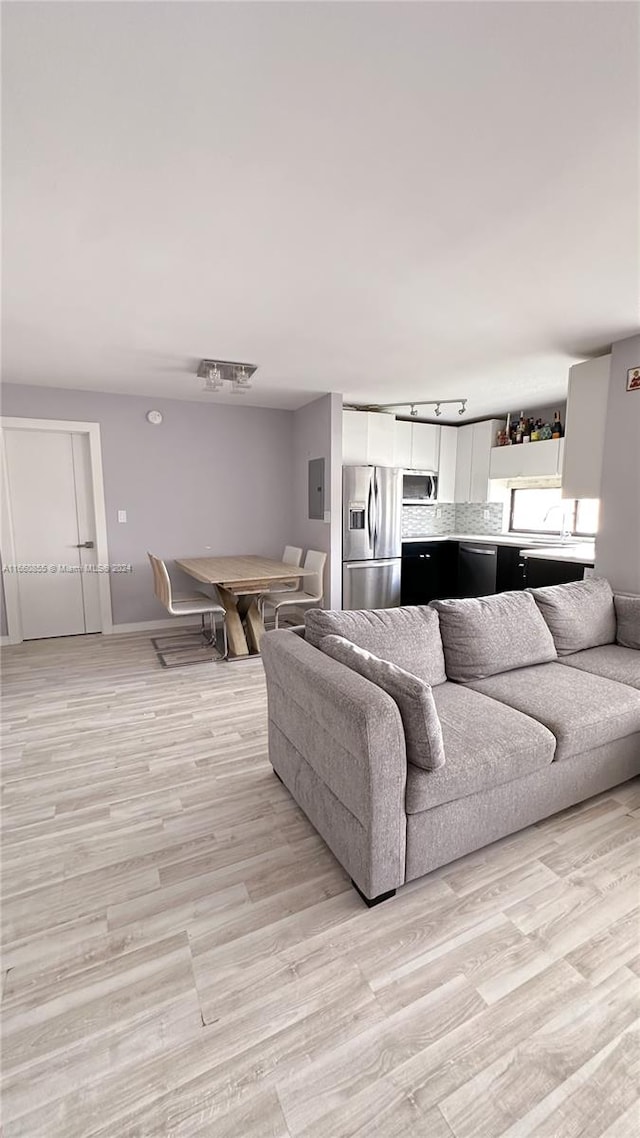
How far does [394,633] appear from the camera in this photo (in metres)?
2.17

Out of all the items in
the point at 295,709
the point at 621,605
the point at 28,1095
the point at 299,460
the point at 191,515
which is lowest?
the point at 28,1095

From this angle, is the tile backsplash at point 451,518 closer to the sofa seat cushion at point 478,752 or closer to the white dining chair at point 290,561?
the white dining chair at point 290,561

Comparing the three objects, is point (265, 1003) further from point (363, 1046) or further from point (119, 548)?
point (119, 548)

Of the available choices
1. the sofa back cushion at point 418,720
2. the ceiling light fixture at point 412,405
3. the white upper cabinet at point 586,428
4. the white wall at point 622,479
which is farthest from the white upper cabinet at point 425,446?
the sofa back cushion at point 418,720

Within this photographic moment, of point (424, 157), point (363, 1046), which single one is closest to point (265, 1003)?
point (363, 1046)

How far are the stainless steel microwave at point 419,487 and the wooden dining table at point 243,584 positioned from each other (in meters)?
2.06

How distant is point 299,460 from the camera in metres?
5.25

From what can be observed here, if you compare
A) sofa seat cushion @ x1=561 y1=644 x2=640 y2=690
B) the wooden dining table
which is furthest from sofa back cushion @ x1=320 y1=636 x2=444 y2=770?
the wooden dining table

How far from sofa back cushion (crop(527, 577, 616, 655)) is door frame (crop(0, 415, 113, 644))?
155 inches

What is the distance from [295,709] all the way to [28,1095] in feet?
3.90

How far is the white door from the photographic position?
172 inches

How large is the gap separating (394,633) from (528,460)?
3.63 m

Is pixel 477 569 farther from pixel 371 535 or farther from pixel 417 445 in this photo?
pixel 417 445

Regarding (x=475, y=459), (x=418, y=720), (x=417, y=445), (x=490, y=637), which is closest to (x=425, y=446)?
(x=417, y=445)
